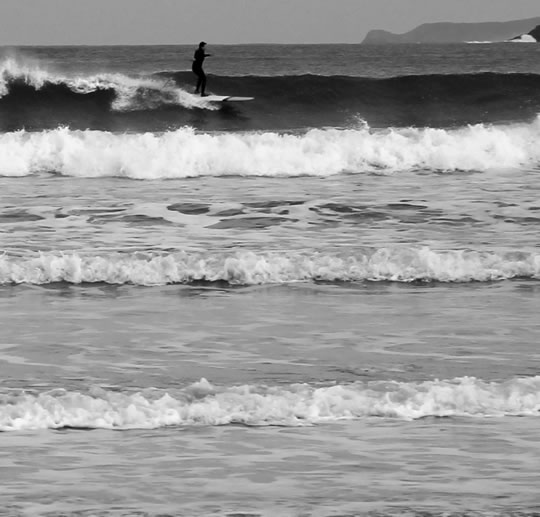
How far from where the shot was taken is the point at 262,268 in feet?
32.7

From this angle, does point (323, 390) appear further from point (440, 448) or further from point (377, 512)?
point (377, 512)

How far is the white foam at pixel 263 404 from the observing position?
5930mm

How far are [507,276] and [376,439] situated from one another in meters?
4.51

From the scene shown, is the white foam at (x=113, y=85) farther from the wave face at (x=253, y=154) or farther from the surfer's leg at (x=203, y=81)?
the wave face at (x=253, y=154)

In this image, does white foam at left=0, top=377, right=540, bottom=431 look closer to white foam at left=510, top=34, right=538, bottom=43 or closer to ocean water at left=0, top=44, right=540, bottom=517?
ocean water at left=0, top=44, right=540, bottom=517

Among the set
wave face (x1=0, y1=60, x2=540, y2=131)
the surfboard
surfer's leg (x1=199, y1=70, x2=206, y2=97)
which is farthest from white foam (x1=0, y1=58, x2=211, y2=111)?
the surfboard

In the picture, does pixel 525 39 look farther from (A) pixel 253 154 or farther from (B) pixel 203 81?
(A) pixel 253 154

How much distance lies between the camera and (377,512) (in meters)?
4.69

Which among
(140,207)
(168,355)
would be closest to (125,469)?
(168,355)

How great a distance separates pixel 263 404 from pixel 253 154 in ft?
41.3

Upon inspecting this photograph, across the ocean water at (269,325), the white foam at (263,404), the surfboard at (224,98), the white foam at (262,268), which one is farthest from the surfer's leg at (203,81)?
the white foam at (263,404)

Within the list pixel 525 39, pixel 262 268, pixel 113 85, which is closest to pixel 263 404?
pixel 262 268

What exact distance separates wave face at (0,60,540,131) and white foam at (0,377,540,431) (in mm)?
18787

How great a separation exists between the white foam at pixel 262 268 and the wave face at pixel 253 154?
22.9ft
